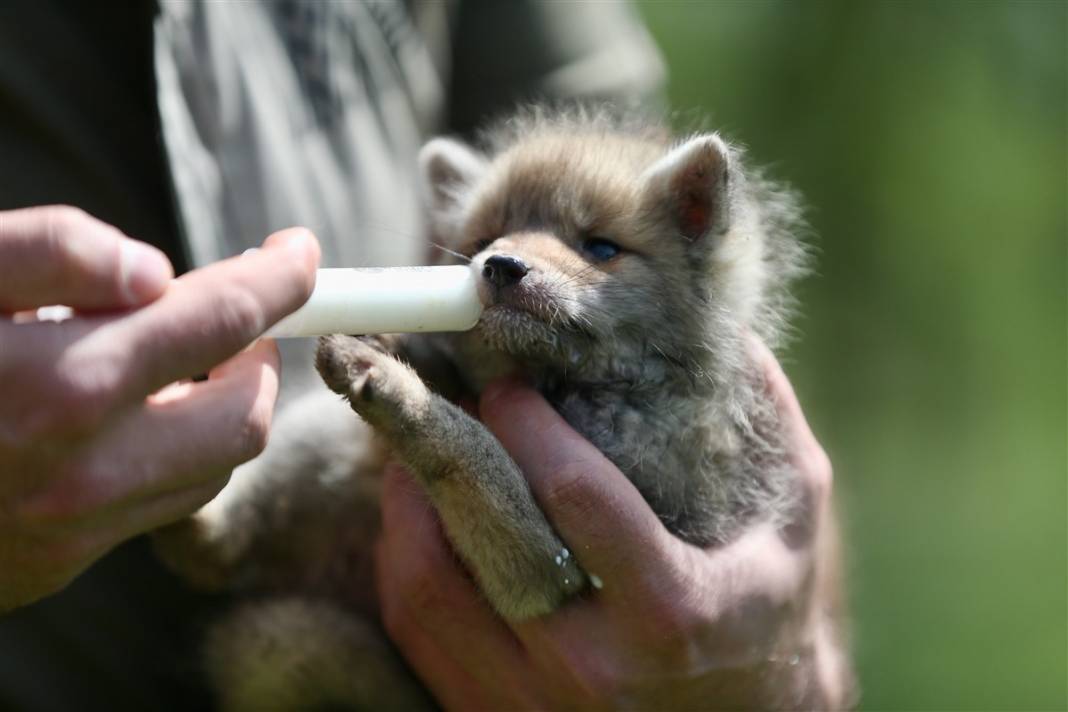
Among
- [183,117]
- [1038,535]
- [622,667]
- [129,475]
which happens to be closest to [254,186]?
[183,117]

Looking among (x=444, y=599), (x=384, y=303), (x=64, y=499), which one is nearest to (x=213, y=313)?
(x=64, y=499)

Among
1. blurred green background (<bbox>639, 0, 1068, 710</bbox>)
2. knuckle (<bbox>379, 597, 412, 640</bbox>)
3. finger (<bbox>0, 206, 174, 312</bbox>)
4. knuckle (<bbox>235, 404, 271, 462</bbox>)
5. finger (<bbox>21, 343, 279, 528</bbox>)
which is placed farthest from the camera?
blurred green background (<bbox>639, 0, 1068, 710</bbox>)

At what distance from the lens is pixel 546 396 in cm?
213

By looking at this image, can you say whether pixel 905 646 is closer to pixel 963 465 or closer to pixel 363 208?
pixel 963 465

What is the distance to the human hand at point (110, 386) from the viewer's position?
1.13 meters

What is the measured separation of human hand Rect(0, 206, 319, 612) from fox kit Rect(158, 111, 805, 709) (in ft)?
1.29

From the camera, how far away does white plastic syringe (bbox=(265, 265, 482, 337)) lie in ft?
5.27

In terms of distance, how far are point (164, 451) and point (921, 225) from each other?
9199 mm

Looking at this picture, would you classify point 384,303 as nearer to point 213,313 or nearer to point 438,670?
point 213,313

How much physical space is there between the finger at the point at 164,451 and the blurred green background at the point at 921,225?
748 cm

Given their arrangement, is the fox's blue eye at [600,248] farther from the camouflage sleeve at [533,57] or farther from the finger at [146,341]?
the camouflage sleeve at [533,57]

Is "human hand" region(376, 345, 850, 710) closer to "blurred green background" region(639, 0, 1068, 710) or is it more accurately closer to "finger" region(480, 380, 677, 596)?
"finger" region(480, 380, 677, 596)

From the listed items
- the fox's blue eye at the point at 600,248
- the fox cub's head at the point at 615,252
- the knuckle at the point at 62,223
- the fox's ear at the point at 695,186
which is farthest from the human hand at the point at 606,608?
the knuckle at the point at 62,223

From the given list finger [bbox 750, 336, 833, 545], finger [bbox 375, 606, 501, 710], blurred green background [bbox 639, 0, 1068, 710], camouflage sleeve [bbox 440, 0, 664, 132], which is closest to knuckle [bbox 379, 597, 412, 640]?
finger [bbox 375, 606, 501, 710]
